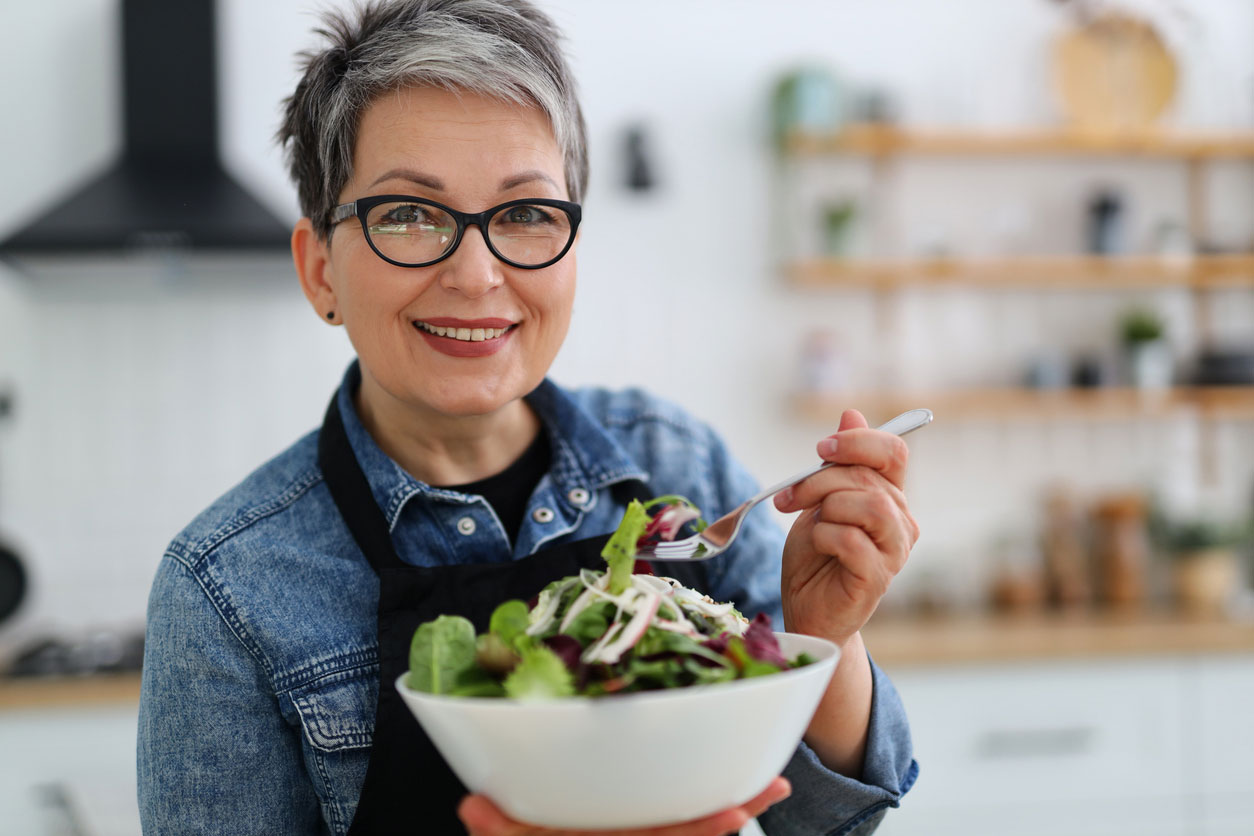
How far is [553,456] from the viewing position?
106 centimetres

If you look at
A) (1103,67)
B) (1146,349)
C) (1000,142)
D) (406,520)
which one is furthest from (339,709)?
(1103,67)

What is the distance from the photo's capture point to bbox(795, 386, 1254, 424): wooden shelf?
9.27 ft

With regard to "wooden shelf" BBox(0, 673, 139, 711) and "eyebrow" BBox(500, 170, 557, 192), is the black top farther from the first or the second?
"wooden shelf" BBox(0, 673, 139, 711)

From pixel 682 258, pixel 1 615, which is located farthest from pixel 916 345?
pixel 1 615

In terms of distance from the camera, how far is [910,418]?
0.83m

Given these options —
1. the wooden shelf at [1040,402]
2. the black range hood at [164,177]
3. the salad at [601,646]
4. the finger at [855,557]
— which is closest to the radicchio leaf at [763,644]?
the salad at [601,646]

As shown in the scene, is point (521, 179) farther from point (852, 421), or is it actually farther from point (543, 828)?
point (543, 828)

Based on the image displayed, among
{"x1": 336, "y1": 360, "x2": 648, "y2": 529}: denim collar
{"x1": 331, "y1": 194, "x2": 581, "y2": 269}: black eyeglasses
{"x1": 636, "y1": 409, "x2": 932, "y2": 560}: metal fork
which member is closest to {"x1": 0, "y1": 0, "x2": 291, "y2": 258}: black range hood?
{"x1": 336, "y1": 360, "x2": 648, "y2": 529}: denim collar

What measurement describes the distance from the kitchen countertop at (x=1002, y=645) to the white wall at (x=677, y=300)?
0.37m

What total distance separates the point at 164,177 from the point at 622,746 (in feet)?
8.08

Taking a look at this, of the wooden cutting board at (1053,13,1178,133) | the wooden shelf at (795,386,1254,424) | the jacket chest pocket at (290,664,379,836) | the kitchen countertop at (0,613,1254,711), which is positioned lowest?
the kitchen countertop at (0,613,1254,711)

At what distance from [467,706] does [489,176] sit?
0.47m

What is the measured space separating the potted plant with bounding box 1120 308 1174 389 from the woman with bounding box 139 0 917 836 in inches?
90.7

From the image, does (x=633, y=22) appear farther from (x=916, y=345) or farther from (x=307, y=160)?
(x=307, y=160)
